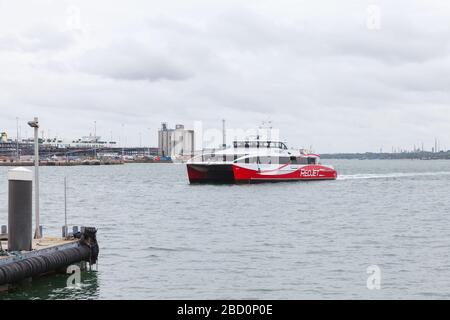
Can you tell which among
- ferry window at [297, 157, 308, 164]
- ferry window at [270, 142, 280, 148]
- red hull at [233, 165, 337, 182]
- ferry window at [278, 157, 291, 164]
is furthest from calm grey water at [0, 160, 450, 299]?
ferry window at [297, 157, 308, 164]

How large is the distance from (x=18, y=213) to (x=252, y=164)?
195 feet

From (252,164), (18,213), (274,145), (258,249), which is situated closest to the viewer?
(18,213)

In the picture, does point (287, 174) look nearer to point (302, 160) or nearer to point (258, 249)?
point (302, 160)

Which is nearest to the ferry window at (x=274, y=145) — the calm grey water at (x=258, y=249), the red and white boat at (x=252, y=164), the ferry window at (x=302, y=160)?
the red and white boat at (x=252, y=164)

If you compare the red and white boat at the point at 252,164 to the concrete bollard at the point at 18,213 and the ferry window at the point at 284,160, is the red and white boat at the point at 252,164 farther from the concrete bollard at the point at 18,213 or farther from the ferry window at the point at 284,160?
the concrete bollard at the point at 18,213

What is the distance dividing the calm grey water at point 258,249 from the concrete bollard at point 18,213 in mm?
1472

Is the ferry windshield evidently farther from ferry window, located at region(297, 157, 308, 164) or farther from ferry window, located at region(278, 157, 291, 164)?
ferry window, located at region(297, 157, 308, 164)

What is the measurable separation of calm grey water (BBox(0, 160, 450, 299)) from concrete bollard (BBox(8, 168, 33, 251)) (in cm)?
147

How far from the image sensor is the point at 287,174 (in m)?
83.7

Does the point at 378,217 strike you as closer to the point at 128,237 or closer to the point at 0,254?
the point at 128,237

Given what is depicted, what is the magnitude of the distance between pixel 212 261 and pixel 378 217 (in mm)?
21532

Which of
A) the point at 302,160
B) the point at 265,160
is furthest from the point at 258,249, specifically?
the point at 302,160

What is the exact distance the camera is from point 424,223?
4178 cm
